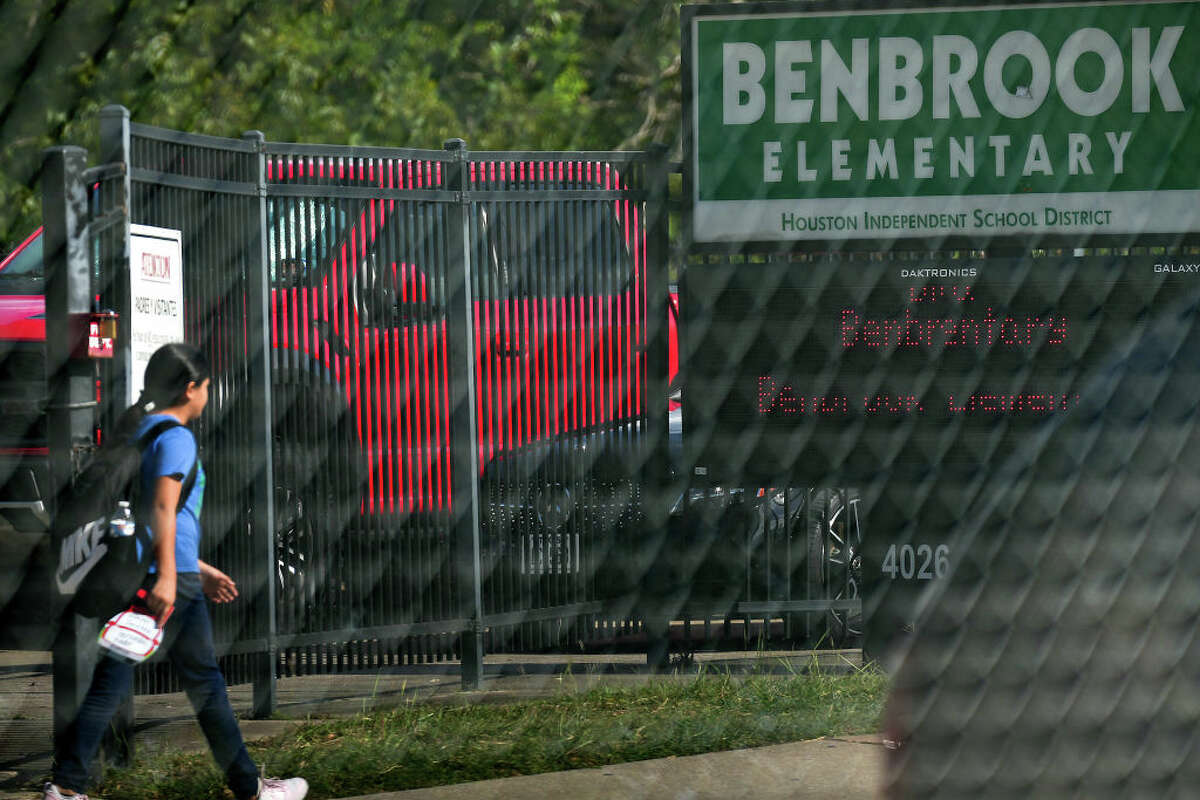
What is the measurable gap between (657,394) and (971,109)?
177 cm

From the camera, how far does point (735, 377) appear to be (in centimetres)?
605

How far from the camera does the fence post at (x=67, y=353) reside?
5.30 metres

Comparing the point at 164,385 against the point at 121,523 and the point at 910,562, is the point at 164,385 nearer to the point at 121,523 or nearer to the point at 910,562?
the point at 121,523

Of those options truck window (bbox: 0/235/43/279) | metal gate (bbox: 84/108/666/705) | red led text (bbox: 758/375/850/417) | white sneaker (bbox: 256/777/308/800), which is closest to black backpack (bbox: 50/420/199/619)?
white sneaker (bbox: 256/777/308/800)

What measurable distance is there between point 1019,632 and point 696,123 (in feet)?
14.1

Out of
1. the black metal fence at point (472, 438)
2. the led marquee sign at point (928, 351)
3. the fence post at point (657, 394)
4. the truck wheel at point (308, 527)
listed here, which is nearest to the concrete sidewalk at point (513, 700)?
the black metal fence at point (472, 438)

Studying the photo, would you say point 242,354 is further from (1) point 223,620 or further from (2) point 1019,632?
(2) point 1019,632

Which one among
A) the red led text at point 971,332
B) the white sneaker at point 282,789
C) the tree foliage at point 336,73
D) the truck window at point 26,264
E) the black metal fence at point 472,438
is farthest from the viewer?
the tree foliage at point 336,73

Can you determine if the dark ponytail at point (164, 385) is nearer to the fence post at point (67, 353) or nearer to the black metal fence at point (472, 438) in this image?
the fence post at point (67, 353)

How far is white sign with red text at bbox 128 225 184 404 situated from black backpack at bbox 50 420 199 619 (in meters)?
0.58

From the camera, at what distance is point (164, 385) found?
508 centimetres

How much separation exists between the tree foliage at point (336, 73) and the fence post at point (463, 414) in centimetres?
625

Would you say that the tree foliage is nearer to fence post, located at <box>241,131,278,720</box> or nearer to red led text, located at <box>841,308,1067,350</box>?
fence post, located at <box>241,131,278,720</box>

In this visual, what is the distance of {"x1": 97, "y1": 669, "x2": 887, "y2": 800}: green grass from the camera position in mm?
5410
